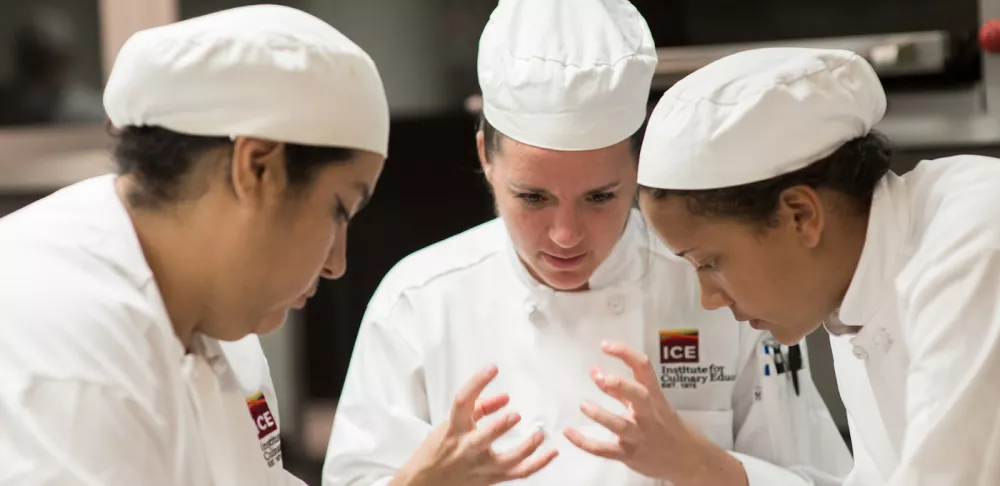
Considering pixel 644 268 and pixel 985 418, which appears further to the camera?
pixel 644 268

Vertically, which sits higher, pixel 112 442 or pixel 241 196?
pixel 241 196

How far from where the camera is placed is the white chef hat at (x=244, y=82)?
35.3 inches

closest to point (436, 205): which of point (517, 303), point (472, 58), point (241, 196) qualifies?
point (472, 58)

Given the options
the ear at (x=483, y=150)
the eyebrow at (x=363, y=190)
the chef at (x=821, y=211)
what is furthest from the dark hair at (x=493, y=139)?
the eyebrow at (x=363, y=190)

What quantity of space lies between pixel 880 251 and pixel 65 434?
0.72 m

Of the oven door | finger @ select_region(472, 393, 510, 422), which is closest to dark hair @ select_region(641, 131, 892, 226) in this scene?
finger @ select_region(472, 393, 510, 422)

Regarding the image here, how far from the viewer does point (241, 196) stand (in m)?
0.91

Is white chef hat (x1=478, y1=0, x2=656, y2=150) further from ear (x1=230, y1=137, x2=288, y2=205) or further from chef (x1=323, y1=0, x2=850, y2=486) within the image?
ear (x1=230, y1=137, x2=288, y2=205)

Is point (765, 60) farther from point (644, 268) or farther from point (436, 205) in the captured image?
point (436, 205)

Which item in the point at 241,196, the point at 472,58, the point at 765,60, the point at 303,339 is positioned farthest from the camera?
the point at 303,339

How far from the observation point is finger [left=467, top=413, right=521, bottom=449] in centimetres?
117

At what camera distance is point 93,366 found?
0.81m

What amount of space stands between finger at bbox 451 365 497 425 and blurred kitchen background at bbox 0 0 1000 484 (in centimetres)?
72

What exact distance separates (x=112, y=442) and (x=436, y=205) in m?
1.14
